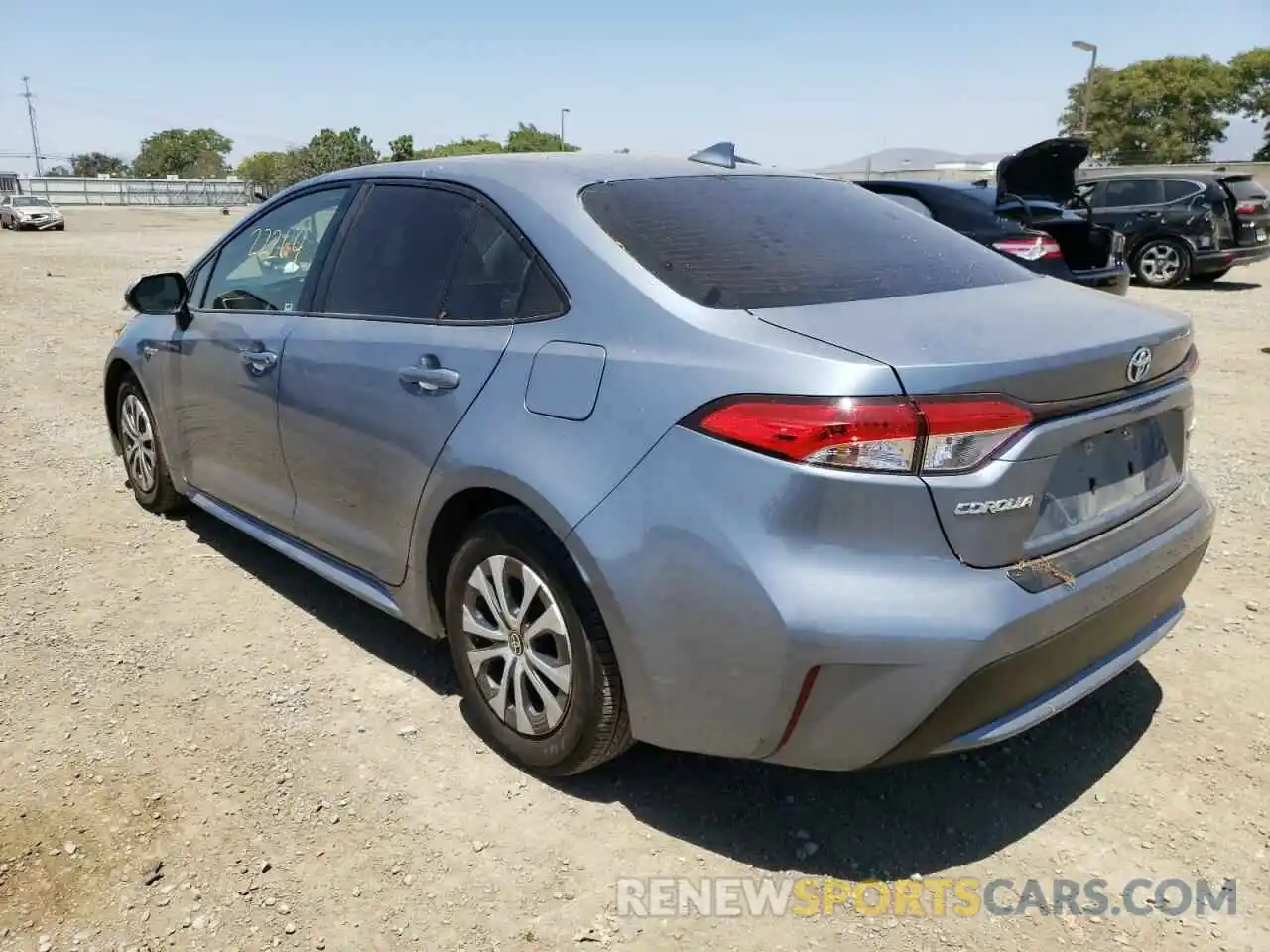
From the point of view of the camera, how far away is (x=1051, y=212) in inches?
335

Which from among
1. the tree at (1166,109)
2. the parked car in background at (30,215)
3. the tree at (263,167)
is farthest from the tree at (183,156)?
the tree at (1166,109)

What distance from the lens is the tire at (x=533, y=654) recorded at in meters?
2.43

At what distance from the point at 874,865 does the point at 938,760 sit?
1.69ft

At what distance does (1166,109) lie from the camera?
5747 centimetres

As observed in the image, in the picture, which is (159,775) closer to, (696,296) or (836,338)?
(696,296)

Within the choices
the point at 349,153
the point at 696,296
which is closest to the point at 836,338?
the point at 696,296

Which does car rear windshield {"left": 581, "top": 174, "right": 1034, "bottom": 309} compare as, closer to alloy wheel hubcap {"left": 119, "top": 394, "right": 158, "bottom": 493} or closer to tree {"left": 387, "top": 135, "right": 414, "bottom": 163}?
alloy wheel hubcap {"left": 119, "top": 394, "right": 158, "bottom": 493}

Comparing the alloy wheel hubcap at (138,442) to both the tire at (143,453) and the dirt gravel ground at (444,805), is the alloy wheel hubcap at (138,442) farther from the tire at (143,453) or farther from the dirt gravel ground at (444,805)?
the dirt gravel ground at (444,805)

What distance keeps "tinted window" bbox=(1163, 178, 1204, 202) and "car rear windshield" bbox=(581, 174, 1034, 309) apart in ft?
44.6

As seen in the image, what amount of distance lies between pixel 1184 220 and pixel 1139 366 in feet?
47.0

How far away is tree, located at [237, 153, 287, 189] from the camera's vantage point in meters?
95.3

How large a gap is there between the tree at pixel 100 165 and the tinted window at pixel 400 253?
129814 millimetres

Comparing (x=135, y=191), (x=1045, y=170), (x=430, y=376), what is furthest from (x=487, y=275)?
(x=135, y=191)

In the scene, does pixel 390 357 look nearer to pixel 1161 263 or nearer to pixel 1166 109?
pixel 1161 263
